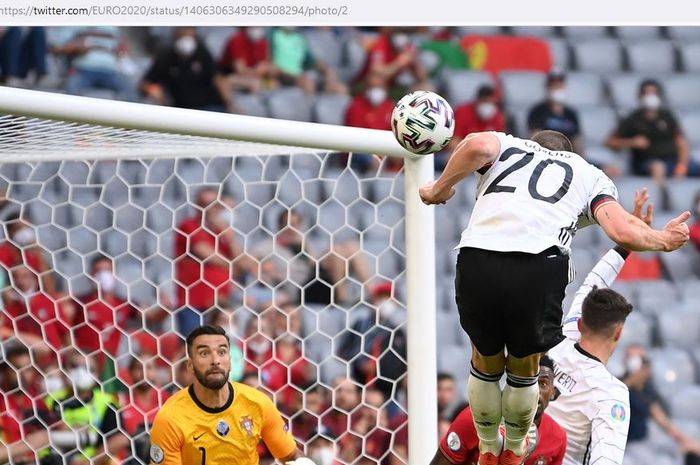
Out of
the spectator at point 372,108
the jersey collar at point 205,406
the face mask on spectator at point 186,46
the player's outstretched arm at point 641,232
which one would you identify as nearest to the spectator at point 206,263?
the jersey collar at point 205,406

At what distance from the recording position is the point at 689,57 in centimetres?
1228

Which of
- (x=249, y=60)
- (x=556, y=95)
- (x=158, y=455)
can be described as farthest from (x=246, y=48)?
(x=158, y=455)

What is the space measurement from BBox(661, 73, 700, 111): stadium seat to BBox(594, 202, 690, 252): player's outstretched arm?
7558mm

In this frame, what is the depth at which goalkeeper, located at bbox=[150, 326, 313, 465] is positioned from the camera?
Result: 19.3ft

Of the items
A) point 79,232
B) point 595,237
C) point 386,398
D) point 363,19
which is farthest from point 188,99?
point 363,19

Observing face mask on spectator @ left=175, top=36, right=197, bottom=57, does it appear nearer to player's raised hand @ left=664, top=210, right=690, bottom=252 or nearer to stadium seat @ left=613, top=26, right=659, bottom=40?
stadium seat @ left=613, top=26, right=659, bottom=40

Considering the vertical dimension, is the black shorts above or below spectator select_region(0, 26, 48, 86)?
below

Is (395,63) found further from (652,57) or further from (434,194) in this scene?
(434,194)

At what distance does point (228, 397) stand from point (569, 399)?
149cm

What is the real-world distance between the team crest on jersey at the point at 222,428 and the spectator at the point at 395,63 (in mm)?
5483

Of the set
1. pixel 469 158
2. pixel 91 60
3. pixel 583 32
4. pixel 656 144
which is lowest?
pixel 469 158

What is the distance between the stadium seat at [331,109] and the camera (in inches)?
436

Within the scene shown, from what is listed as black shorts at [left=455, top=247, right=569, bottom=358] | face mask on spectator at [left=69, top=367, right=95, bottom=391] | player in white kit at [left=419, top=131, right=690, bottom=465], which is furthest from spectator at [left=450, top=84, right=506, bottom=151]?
black shorts at [left=455, top=247, right=569, bottom=358]

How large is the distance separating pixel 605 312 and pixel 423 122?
1646 millimetres
